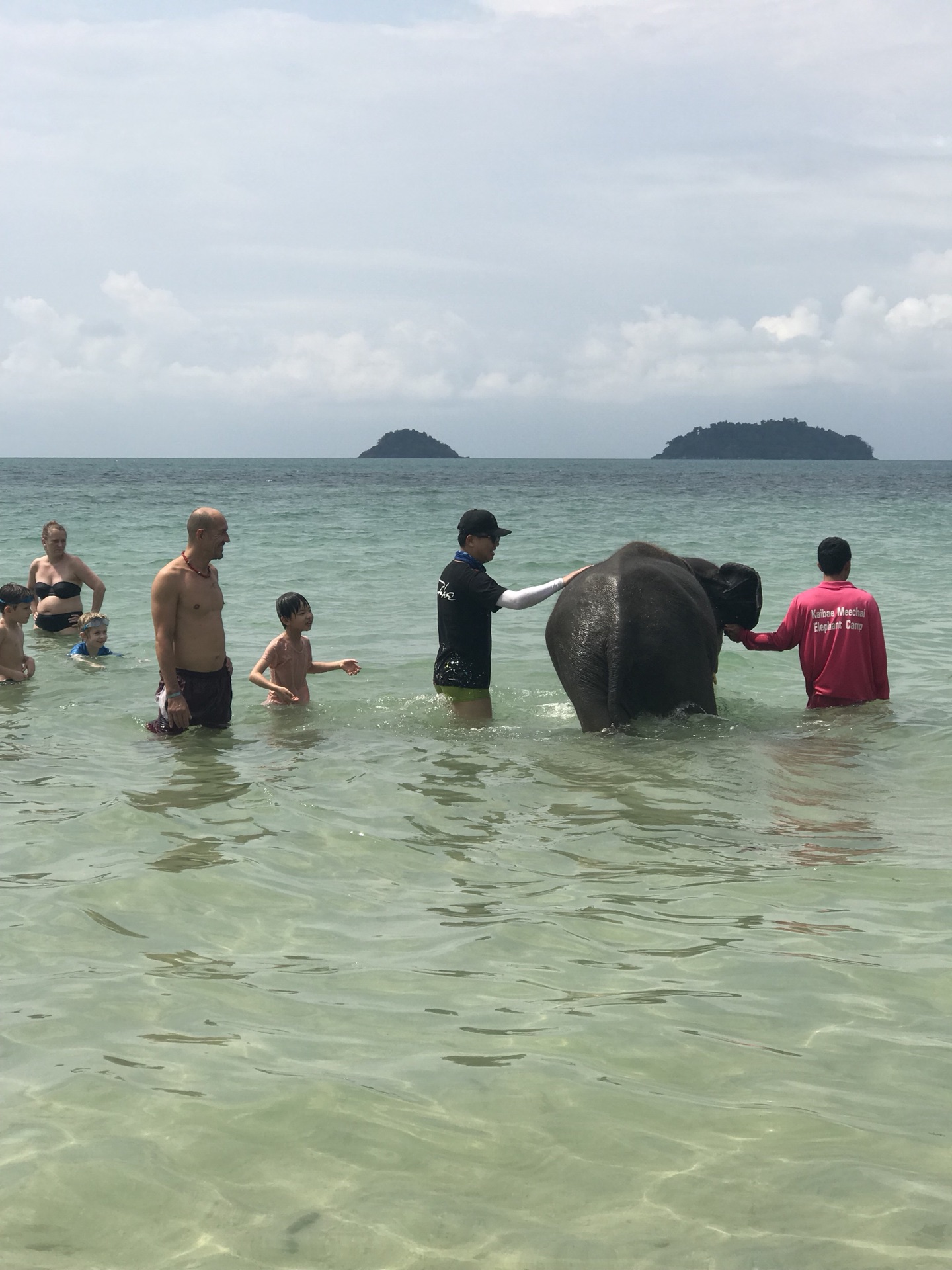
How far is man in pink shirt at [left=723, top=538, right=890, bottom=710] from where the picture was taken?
8.21 metres

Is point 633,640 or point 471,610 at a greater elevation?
point 471,610

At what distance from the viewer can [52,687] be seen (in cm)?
1077

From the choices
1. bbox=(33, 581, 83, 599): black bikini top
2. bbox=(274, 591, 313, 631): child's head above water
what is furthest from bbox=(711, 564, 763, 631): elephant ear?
bbox=(33, 581, 83, 599): black bikini top

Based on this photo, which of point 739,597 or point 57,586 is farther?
point 57,586

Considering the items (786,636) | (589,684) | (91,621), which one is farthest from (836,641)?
(91,621)

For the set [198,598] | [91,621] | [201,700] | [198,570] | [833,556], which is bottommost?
[201,700]

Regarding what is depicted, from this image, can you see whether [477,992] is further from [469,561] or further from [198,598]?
[469,561]

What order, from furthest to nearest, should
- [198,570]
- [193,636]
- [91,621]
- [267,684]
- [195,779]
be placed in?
[91,621] < [267,684] < [193,636] < [198,570] < [195,779]

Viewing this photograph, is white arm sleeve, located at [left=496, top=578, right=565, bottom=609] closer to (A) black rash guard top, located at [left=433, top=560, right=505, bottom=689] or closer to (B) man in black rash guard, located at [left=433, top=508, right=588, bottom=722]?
(B) man in black rash guard, located at [left=433, top=508, right=588, bottom=722]

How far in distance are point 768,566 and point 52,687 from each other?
16102 millimetres

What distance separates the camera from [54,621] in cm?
1364

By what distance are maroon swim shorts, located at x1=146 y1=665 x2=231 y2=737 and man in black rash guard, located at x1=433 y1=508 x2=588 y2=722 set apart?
1.48m

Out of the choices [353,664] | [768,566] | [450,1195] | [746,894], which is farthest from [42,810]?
[768,566]

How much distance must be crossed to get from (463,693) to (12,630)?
433 centimetres
